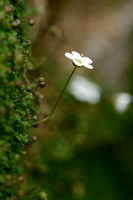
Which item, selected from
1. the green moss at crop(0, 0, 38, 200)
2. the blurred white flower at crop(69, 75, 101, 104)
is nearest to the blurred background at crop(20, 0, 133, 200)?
the blurred white flower at crop(69, 75, 101, 104)

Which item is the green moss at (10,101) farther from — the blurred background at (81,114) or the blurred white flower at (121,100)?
the blurred white flower at (121,100)

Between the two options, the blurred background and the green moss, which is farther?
the blurred background

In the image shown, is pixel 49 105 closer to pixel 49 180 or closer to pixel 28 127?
pixel 49 180

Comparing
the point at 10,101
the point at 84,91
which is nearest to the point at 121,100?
the point at 84,91

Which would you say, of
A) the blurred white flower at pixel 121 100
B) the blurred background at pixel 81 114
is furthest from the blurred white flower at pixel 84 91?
the blurred white flower at pixel 121 100

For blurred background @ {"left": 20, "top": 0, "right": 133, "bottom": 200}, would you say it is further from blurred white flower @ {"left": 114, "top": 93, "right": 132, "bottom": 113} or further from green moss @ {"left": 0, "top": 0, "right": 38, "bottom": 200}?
green moss @ {"left": 0, "top": 0, "right": 38, "bottom": 200}

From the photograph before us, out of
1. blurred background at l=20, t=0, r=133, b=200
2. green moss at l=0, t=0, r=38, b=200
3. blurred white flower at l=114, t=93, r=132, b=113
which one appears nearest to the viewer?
green moss at l=0, t=0, r=38, b=200

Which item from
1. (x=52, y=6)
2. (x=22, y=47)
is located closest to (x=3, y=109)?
(x=22, y=47)
